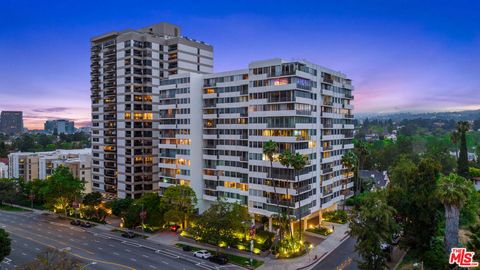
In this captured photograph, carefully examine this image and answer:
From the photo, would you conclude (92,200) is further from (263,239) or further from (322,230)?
(322,230)

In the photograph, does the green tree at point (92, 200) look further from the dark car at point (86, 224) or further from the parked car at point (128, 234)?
the parked car at point (128, 234)

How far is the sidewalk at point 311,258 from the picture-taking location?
63.0 metres

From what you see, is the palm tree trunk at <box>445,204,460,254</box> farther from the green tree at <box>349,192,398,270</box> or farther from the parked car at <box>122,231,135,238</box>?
the parked car at <box>122,231,135,238</box>

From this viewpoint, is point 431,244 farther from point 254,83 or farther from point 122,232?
point 122,232

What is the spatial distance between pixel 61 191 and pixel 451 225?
9762cm

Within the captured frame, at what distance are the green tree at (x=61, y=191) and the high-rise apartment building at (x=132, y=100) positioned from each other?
14.5m

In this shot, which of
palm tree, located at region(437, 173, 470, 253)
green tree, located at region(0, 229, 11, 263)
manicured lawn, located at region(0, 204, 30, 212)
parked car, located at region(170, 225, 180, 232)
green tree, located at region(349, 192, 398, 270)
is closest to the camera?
green tree, located at region(349, 192, 398, 270)

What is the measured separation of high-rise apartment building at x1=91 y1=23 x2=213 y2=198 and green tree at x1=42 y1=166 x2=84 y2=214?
572 inches

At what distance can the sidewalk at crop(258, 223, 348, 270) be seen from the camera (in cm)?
6297

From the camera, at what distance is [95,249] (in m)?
72.8

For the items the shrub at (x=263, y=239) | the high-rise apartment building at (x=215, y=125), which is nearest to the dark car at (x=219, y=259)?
the shrub at (x=263, y=239)

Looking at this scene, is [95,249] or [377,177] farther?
[377,177]

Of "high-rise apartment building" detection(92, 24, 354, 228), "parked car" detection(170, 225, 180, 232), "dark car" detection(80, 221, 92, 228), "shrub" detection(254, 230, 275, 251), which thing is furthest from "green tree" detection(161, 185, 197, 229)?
"dark car" detection(80, 221, 92, 228)

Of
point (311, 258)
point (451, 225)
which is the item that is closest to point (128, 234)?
point (311, 258)
